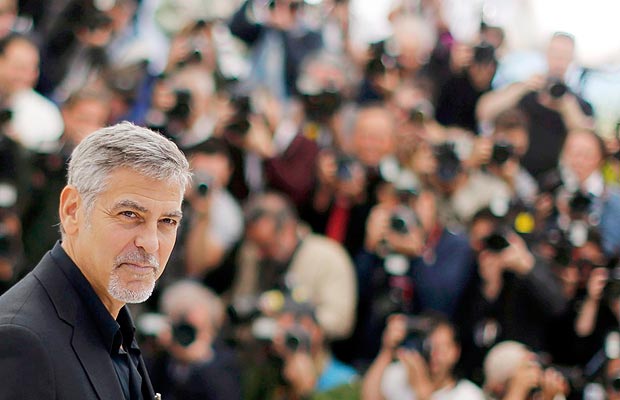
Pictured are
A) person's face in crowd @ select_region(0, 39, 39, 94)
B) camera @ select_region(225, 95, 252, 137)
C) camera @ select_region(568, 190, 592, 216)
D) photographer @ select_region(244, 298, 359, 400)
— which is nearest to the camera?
photographer @ select_region(244, 298, 359, 400)

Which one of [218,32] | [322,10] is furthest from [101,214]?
[322,10]

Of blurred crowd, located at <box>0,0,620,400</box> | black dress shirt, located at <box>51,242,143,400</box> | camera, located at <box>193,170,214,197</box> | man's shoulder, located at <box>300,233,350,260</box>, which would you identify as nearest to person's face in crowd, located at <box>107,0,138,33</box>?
blurred crowd, located at <box>0,0,620,400</box>

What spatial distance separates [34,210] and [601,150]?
2.99 metres

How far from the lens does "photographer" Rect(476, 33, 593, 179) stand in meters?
6.11

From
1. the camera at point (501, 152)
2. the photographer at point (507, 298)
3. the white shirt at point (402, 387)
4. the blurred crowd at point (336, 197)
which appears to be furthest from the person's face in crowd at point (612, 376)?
the camera at point (501, 152)

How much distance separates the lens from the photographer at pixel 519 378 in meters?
4.67

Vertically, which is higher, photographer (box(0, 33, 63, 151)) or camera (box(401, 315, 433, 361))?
photographer (box(0, 33, 63, 151))

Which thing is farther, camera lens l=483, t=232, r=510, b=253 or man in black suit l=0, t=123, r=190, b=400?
camera lens l=483, t=232, r=510, b=253

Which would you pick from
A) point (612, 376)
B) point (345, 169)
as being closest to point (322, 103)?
point (345, 169)

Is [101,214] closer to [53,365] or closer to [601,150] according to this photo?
[53,365]

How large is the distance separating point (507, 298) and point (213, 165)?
Result: 1576 millimetres

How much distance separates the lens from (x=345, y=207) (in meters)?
5.68

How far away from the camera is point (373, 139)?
5824 millimetres

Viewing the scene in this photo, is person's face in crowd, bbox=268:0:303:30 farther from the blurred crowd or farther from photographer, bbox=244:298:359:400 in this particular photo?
photographer, bbox=244:298:359:400
